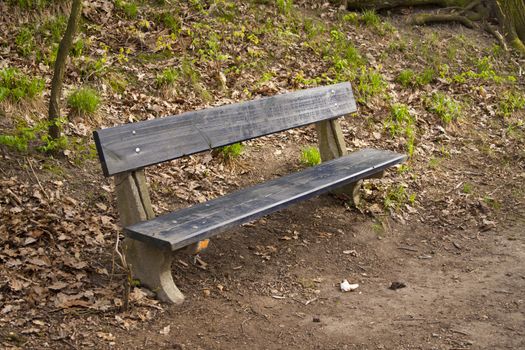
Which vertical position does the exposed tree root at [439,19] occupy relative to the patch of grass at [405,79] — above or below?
above

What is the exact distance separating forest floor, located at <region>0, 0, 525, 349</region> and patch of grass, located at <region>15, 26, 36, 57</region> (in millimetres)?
20

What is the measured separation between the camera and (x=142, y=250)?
4.11 meters

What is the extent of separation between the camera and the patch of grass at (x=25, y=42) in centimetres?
633

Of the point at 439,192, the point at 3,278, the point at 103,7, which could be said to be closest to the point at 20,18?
the point at 103,7

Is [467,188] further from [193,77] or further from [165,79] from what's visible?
[165,79]

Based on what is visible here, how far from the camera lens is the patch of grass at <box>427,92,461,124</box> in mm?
7472

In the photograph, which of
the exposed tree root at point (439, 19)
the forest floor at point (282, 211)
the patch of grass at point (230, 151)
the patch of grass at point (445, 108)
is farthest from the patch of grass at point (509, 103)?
the patch of grass at point (230, 151)

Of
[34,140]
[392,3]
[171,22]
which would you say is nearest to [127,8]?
[171,22]

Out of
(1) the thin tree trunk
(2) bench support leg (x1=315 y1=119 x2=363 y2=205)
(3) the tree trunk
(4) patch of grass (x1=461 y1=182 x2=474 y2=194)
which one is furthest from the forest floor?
(1) the thin tree trunk

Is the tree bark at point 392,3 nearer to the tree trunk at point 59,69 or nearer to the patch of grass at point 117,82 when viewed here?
the patch of grass at point 117,82

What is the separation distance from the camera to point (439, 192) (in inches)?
246

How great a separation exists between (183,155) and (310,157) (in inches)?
80.8

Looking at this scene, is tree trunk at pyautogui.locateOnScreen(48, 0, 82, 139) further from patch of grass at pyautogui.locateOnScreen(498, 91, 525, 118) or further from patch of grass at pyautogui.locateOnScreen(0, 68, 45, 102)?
patch of grass at pyautogui.locateOnScreen(498, 91, 525, 118)

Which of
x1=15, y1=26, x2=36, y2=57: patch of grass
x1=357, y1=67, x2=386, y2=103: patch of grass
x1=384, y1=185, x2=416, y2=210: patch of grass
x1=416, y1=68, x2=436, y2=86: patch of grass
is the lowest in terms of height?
x1=384, y1=185, x2=416, y2=210: patch of grass
